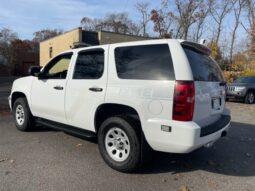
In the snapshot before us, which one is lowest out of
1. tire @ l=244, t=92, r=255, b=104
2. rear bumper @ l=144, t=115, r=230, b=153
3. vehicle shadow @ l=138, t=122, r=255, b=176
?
vehicle shadow @ l=138, t=122, r=255, b=176

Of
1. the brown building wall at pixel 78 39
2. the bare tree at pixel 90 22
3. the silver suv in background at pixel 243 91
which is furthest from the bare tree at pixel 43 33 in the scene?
the silver suv in background at pixel 243 91

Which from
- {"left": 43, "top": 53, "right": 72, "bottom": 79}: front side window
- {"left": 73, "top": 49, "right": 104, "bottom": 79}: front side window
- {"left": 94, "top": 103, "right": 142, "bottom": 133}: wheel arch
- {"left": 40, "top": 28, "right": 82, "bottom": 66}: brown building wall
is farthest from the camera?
{"left": 40, "top": 28, "right": 82, "bottom": 66}: brown building wall

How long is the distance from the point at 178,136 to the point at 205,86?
92cm

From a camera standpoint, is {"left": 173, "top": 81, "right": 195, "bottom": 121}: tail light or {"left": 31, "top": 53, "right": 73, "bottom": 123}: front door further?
{"left": 31, "top": 53, "right": 73, "bottom": 123}: front door

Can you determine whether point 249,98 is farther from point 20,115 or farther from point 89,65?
point 89,65

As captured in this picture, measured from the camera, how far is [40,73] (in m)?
6.21

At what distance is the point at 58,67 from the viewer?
6438 mm

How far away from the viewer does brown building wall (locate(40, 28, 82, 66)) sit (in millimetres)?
26194

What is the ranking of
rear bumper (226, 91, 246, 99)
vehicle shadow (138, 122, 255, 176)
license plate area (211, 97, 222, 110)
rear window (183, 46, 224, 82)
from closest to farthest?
1. rear window (183, 46, 224, 82)
2. license plate area (211, 97, 222, 110)
3. vehicle shadow (138, 122, 255, 176)
4. rear bumper (226, 91, 246, 99)

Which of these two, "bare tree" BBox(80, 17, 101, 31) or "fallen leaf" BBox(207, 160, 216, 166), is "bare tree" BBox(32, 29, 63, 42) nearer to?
"bare tree" BBox(80, 17, 101, 31)

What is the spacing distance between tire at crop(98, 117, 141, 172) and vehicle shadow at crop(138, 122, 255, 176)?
28cm

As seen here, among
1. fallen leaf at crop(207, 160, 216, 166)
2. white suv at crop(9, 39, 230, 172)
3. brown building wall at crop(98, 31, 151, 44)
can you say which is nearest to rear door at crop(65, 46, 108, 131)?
white suv at crop(9, 39, 230, 172)

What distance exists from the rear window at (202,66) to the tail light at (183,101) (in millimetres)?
277

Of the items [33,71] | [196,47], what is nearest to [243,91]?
[196,47]
